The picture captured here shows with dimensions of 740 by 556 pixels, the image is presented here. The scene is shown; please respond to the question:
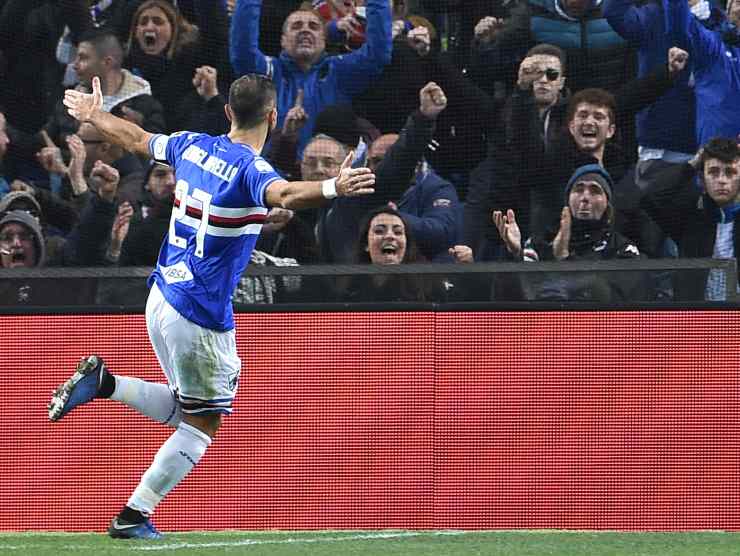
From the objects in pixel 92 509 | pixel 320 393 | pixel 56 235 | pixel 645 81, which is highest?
pixel 645 81

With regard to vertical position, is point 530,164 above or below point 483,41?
below

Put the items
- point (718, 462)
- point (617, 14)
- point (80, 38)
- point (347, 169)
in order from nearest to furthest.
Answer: point (347, 169) → point (718, 462) → point (617, 14) → point (80, 38)

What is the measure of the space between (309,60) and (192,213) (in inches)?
142

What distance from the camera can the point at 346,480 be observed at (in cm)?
719

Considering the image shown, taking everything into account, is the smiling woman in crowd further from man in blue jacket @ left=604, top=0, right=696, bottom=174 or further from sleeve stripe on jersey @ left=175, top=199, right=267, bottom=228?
sleeve stripe on jersey @ left=175, top=199, right=267, bottom=228

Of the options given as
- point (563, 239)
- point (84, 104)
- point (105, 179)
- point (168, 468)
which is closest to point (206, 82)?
point (105, 179)

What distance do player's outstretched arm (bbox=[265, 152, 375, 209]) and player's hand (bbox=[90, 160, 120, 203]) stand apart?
140 inches

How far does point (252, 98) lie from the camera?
217 inches

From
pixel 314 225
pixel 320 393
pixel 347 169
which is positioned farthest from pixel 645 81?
pixel 347 169

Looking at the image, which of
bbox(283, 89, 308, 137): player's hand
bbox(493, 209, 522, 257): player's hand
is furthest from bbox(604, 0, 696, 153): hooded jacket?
bbox(283, 89, 308, 137): player's hand

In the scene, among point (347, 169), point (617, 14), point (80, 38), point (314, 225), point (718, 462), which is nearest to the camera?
point (347, 169)

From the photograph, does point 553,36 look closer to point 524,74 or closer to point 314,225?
point 524,74

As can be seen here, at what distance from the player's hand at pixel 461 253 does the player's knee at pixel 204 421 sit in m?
2.59

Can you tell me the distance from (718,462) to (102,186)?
4.21 metres
